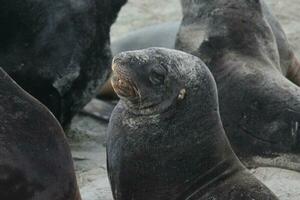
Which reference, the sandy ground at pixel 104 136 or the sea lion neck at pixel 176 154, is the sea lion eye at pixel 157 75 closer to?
→ the sea lion neck at pixel 176 154

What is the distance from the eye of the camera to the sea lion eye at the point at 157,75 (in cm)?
412

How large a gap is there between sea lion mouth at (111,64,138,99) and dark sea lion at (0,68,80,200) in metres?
0.31

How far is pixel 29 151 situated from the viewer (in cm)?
395

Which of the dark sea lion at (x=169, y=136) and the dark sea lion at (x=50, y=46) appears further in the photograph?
the dark sea lion at (x=50, y=46)

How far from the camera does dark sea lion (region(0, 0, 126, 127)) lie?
5.92m

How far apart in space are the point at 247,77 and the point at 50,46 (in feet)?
4.26

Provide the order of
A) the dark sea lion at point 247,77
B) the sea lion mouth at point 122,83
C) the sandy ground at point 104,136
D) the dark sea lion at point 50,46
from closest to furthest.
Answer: the sea lion mouth at point 122,83
the sandy ground at point 104,136
the dark sea lion at point 247,77
the dark sea lion at point 50,46

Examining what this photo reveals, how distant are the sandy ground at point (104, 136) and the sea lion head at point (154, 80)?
3.11 feet

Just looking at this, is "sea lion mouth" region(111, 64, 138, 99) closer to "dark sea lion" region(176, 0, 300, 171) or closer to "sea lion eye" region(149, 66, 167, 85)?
"sea lion eye" region(149, 66, 167, 85)

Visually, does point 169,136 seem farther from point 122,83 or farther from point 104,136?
point 104,136

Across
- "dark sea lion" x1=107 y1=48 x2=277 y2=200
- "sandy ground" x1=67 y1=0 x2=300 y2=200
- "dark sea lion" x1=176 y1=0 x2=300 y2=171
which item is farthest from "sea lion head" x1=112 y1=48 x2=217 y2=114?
"dark sea lion" x1=176 y1=0 x2=300 y2=171

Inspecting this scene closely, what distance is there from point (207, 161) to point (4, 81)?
0.92m

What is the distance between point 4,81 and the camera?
13.0 ft

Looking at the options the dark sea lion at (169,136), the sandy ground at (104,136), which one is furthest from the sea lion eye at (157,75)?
the sandy ground at (104,136)
